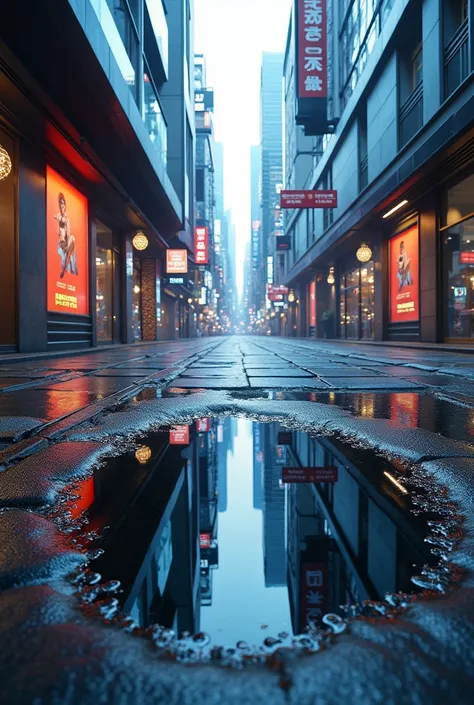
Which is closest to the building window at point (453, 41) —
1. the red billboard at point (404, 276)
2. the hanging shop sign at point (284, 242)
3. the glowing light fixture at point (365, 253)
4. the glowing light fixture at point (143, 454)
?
the red billboard at point (404, 276)

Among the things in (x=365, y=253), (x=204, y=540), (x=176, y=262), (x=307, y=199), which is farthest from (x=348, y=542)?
(x=176, y=262)

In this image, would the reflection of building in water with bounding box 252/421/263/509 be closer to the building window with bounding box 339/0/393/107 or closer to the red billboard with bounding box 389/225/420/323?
the red billboard with bounding box 389/225/420/323

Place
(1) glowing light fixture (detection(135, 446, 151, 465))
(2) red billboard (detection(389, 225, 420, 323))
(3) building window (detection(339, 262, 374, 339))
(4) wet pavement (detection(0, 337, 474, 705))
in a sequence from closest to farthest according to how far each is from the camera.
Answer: (4) wet pavement (detection(0, 337, 474, 705)), (1) glowing light fixture (detection(135, 446, 151, 465)), (2) red billboard (detection(389, 225, 420, 323)), (3) building window (detection(339, 262, 374, 339))

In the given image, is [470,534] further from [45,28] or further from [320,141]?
[320,141]

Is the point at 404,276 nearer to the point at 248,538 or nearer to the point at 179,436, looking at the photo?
the point at 179,436

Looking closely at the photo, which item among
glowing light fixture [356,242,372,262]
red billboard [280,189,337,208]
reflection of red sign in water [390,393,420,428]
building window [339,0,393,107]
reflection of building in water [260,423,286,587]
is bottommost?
reflection of building in water [260,423,286,587]

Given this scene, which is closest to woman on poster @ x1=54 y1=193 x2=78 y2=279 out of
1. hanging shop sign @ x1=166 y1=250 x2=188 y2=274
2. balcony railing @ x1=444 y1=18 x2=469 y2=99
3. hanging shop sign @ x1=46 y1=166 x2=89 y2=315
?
hanging shop sign @ x1=46 y1=166 x2=89 y2=315

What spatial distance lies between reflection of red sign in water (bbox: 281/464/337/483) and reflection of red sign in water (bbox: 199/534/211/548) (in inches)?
19.5

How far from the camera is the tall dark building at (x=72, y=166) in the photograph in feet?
25.8

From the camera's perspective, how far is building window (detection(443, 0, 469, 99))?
11.1 meters

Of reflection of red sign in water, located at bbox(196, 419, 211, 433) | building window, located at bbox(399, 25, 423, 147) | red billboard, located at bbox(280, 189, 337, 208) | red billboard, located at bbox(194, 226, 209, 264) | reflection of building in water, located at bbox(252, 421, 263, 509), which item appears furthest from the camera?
red billboard, located at bbox(194, 226, 209, 264)

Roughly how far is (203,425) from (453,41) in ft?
43.5

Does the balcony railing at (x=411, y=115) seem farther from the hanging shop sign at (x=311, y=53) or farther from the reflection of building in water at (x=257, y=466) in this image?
the reflection of building in water at (x=257, y=466)

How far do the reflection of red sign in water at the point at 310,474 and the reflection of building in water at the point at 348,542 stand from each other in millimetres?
37
